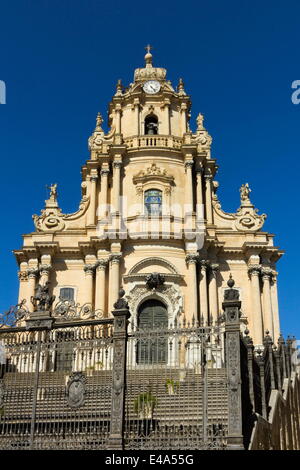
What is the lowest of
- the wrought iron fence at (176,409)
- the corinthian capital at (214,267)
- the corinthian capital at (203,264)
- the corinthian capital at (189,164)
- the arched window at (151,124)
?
the wrought iron fence at (176,409)

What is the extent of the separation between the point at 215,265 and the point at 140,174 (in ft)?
21.2

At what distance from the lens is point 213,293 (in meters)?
31.1

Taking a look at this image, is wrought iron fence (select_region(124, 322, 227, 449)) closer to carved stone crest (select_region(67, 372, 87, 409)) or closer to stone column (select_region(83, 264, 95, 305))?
carved stone crest (select_region(67, 372, 87, 409))

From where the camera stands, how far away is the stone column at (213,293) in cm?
3043

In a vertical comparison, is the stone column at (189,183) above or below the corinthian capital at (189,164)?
below

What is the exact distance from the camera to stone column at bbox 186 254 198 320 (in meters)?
29.5

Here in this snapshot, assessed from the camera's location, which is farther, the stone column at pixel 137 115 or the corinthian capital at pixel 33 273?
the stone column at pixel 137 115

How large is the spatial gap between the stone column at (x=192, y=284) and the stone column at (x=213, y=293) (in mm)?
1062

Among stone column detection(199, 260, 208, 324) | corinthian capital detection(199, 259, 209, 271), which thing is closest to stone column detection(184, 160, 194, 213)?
corinthian capital detection(199, 259, 209, 271)

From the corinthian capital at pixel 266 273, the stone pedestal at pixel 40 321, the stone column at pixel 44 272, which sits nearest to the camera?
the stone pedestal at pixel 40 321

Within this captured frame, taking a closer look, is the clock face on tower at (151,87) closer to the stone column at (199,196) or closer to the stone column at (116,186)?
the stone column at (116,186)

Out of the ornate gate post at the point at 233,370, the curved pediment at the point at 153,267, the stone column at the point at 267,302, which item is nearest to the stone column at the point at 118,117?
the curved pediment at the point at 153,267

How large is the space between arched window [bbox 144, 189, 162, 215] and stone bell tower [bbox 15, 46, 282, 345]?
0.18 ft

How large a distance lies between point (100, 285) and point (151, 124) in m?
11.2
